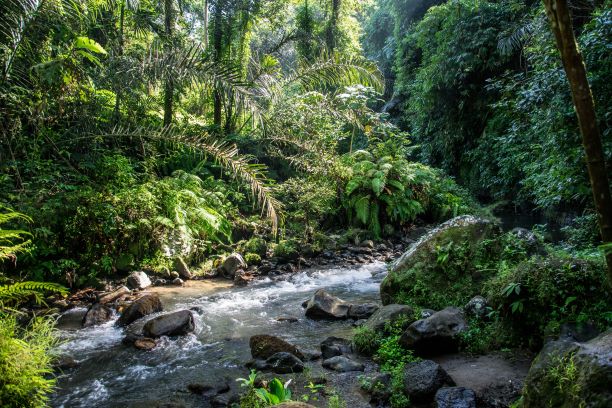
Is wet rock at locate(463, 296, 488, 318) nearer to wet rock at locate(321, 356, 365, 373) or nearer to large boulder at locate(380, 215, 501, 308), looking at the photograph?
large boulder at locate(380, 215, 501, 308)

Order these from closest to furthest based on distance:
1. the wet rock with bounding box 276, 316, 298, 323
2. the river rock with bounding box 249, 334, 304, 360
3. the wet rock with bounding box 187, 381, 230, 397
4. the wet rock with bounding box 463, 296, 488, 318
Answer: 1. the wet rock with bounding box 187, 381, 230, 397
2. the river rock with bounding box 249, 334, 304, 360
3. the wet rock with bounding box 463, 296, 488, 318
4. the wet rock with bounding box 276, 316, 298, 323

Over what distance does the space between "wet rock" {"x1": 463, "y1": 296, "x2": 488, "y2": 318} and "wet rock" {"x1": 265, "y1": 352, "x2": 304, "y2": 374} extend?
6.98 ft

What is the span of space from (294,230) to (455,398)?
7.56 m

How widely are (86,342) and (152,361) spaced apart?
121 cm

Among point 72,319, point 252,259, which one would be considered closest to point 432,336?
point 72,319

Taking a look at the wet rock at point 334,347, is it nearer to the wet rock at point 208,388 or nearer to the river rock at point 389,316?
the river rock at point 389,316

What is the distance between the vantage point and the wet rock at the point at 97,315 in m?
6.21

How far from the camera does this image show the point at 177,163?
40.3ft

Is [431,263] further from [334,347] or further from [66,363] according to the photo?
[66,363]

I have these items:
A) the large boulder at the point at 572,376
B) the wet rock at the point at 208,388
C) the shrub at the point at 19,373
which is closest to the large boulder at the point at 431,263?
the large boulder at the point at 572,376

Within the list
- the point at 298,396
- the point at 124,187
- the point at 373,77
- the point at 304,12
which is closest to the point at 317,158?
the point at 373,77

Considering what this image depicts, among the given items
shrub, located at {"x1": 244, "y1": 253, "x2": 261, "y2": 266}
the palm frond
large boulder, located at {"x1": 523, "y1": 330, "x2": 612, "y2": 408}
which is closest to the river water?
shrub, located at {"x1": 244, "y1": 253, "x2": 261, "y2": 266}

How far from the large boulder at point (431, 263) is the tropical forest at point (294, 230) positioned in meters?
0.03

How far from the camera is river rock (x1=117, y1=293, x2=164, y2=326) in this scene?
20.5 ft
